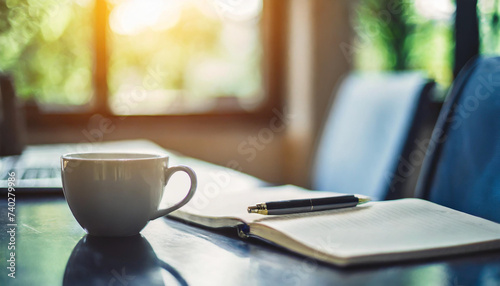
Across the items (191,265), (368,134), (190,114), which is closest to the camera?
(191,265)

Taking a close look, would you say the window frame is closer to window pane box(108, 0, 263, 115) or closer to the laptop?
window pane box(108, 0, 263, 115)

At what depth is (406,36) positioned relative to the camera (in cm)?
274

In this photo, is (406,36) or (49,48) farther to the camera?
(49,48)

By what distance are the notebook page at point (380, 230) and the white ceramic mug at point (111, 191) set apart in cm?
13

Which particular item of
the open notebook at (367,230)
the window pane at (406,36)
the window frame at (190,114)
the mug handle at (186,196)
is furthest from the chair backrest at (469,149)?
the window frame at (190,114)

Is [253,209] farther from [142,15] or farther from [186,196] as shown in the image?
[142,15]

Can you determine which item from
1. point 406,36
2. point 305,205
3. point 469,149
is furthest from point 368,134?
point 406,36

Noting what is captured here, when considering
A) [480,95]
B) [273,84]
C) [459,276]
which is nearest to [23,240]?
[459,276]

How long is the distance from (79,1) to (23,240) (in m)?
2.54

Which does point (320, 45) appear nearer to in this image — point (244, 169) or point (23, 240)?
point (244, 169)

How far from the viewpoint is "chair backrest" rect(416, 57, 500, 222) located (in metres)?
0.87

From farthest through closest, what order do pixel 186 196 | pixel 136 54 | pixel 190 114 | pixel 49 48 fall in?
pixel 190 114, pixel 136 54, pixel 49 48, pixel 186 196

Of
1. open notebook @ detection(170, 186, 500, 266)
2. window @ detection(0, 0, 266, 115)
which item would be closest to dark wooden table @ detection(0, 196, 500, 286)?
open notebook @ detection(170, 186, 500, 266)

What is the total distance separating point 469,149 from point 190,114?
233cm
